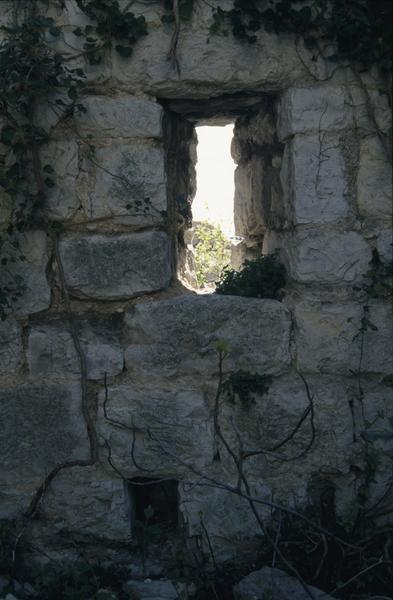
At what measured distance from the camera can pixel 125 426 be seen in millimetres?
2789

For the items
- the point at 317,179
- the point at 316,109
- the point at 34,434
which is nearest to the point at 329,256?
the point at 317,179

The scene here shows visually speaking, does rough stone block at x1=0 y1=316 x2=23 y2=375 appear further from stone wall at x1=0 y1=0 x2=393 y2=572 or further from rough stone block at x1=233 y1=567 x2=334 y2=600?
rough stone block at x1=233 y1=567 x2=334 y2=600

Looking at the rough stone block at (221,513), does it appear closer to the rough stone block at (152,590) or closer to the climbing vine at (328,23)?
the rough stone block at (152,590)

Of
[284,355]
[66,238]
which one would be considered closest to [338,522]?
[284,355]

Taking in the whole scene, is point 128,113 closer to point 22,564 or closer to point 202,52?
point 202,52

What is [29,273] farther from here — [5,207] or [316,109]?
[316,109]

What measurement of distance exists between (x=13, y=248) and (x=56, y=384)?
60 centimetres

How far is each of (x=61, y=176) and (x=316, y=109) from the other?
109 centimetres

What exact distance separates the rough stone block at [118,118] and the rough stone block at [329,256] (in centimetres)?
77

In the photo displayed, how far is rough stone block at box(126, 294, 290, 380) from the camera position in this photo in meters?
2.77

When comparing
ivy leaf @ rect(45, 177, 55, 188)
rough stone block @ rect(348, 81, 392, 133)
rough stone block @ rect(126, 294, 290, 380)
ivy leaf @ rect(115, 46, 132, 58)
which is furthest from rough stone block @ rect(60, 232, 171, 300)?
rough stone block @ rect(348, 81, 392, 133)

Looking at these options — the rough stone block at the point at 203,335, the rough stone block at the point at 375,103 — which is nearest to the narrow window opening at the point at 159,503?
the rough stone block at the point at 203,335

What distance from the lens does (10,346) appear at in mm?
2773

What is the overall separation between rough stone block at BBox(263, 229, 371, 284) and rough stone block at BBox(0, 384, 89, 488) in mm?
1089
